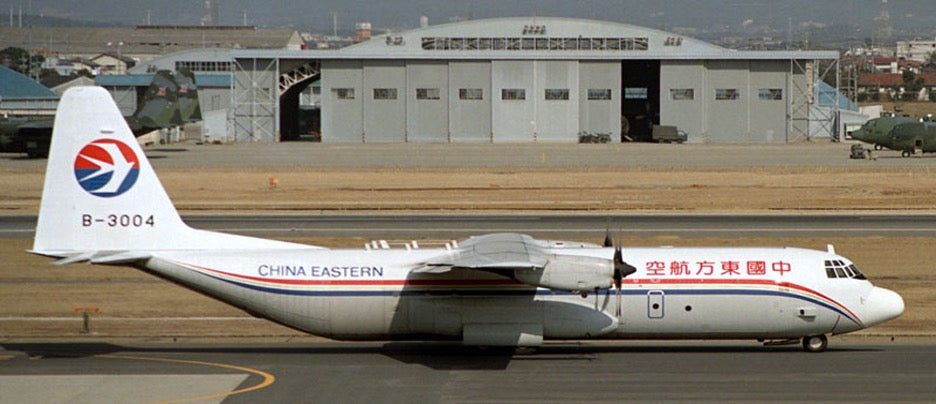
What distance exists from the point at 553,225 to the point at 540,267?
2791 cm

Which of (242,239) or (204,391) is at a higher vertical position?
(242,239)

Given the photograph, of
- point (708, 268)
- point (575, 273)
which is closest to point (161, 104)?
point (708, 268)

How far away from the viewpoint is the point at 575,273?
90.1 ft

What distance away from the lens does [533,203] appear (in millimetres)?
65062

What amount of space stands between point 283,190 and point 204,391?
46635 millimetres

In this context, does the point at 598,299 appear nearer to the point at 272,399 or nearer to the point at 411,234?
the point at 272,399

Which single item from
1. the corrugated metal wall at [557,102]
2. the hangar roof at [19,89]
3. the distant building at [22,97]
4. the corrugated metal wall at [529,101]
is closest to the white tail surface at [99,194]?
the corrugated metal wall at [529,101]

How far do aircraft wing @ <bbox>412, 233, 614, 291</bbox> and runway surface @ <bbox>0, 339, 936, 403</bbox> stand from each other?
2.25m

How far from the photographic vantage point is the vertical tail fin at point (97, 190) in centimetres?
2997

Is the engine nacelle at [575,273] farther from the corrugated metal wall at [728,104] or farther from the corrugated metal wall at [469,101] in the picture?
the corrugated metal wall at [728,104]

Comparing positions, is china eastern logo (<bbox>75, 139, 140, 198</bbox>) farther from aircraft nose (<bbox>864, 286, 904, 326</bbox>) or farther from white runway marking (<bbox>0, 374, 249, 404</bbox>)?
aircraft nose (<bbox>864, 286, 904, 326</bbox>)

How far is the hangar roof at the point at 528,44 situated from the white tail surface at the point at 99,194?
314 ft

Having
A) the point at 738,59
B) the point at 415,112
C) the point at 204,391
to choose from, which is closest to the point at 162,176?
the point at 415,112

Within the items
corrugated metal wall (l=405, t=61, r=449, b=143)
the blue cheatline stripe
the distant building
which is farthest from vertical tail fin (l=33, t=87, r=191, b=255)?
the distant building
